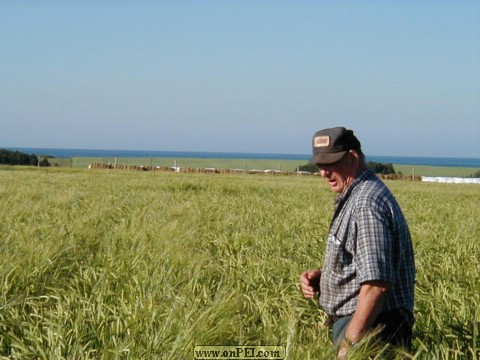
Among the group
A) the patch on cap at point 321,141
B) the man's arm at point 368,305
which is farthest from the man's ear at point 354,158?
the man's arm at point 368,305

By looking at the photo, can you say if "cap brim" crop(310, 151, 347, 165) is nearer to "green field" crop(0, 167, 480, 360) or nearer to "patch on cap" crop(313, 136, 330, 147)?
"patch on cap" crop(313, 136, 330, 147)

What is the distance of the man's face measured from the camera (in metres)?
3.46

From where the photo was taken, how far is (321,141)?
3.47 meters

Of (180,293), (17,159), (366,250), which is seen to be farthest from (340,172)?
(17,159)

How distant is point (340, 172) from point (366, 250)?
1.61 ft

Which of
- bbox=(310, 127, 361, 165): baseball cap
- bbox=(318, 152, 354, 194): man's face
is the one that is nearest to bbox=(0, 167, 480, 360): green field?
bbox=(318, 152, 354, 194): man's face

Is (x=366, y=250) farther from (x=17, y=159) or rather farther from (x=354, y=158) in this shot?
(x=17, y=159)

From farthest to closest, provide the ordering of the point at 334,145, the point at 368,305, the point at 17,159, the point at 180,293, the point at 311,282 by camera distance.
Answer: the point at 17,159 < the point at 180,293 < the point at 311,282 < the point at 334,145 < the point at 368,305

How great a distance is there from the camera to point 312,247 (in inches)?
289

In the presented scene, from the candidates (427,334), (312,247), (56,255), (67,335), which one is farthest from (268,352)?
(312,247)

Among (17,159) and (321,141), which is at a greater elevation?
(321,141)

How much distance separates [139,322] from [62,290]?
1.17 meters

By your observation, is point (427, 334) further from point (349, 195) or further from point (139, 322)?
point (139, 322)

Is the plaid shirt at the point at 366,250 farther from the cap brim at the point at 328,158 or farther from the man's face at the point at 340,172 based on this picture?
the cap brim at the point at 328,158
